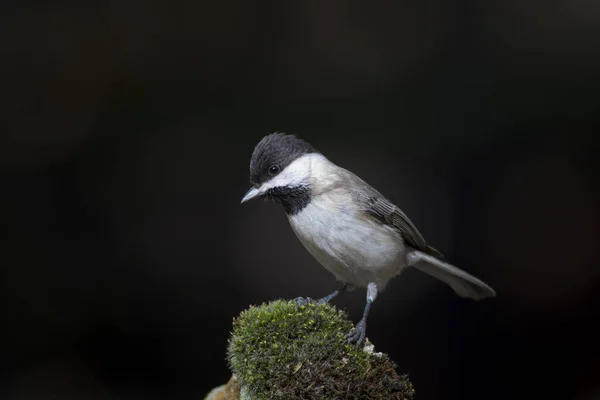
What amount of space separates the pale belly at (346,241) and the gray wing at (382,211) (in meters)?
0.06

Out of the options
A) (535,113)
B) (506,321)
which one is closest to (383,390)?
(506,321)

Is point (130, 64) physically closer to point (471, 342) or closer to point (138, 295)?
point (138, 295)

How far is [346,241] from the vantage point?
8.98ft

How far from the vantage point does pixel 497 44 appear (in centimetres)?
413

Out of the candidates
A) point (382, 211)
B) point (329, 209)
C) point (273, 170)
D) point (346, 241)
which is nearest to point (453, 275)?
point (382, 211)

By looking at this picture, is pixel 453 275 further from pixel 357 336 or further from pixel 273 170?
pixel 273 170

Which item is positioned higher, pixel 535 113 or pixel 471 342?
pixel 535 113

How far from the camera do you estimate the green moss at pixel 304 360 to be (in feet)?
7.34

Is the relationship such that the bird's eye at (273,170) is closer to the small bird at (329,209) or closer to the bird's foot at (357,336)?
the small bird at (329,209)

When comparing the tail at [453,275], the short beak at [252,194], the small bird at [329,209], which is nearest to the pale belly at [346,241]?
the small bird at [329,209]

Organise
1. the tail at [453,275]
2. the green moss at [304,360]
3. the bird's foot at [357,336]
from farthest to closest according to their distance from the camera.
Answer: the tail at [453,275], the bird's foot at [357,336], the green moss at [304,360]

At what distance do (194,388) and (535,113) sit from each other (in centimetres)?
298

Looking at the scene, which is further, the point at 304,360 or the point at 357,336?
the point at 357,336

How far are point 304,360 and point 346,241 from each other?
2.15 feet
